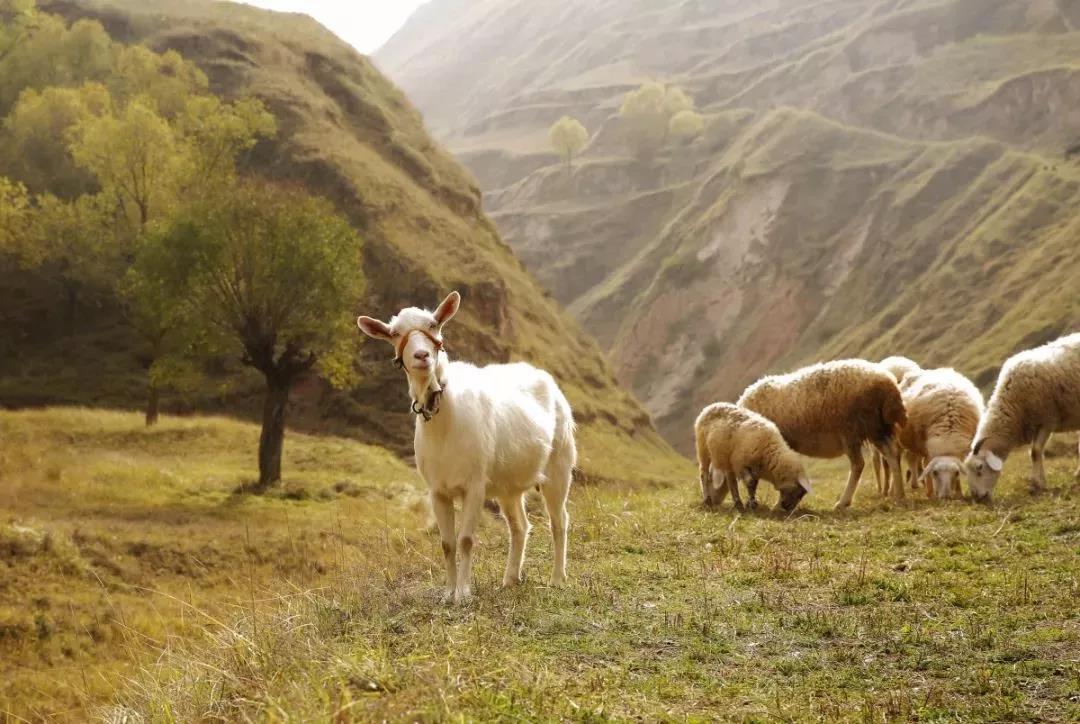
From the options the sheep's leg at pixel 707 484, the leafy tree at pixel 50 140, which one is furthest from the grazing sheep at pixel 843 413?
the leafy tree at pixel 50 140

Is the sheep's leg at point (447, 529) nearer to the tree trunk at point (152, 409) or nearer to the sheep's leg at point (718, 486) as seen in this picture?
the sheep's leg at point (718, 486)

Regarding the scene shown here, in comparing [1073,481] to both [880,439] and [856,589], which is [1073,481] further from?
[856,589]

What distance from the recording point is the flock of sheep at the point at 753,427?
28.5 feet

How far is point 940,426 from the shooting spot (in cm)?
1675

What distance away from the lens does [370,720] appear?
5.20 meters

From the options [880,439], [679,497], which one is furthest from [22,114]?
[880,439]

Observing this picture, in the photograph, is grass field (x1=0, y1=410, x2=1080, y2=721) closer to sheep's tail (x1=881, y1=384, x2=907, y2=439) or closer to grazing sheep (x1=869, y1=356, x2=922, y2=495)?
grazing sheep (x1=869, y1=356, x2=922, y2=495)

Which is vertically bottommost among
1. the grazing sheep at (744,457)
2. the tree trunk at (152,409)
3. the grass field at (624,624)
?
the tree trunk at (152,409)

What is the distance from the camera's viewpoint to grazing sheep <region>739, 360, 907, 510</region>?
16.7 meters

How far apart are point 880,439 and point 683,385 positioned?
55832mm

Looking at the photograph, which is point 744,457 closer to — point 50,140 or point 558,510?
point 558,510

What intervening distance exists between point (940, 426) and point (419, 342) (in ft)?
39.7

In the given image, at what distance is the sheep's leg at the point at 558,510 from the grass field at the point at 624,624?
0.30 meters

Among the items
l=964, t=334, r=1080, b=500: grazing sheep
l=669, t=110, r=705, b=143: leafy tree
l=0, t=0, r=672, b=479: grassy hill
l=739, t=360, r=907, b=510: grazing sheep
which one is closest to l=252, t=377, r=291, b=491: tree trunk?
l=0, t=0, r=672, b=479: grassy hill
